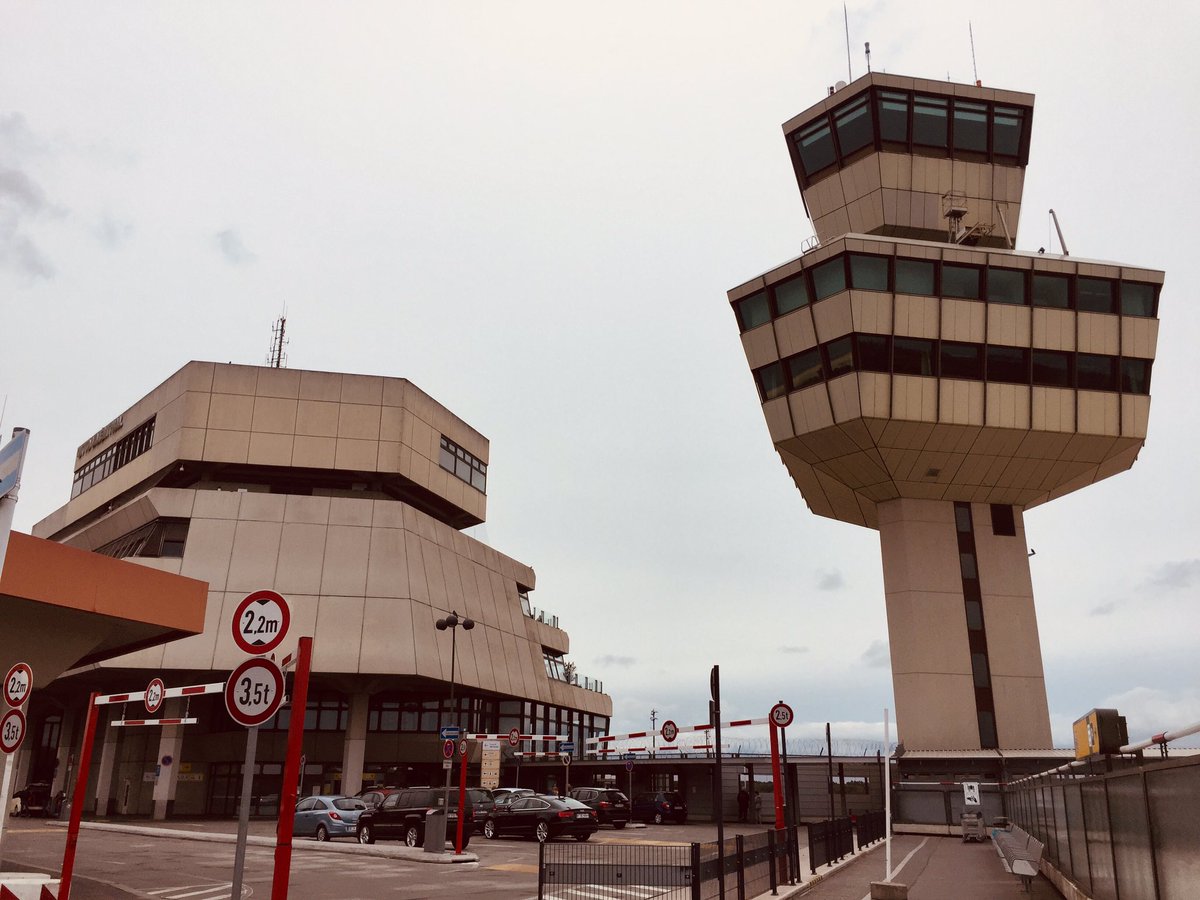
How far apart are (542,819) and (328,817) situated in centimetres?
776

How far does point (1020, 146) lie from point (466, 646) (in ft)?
136

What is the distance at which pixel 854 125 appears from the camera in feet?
152

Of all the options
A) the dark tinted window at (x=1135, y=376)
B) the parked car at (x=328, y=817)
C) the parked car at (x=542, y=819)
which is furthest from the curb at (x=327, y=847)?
the dark tinted window at (x=1135, y=376)

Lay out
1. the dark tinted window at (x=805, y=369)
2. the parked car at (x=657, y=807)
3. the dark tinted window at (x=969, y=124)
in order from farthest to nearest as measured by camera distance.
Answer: the dark tinted window at (x=969, y=124) < the dark tinted window at (x=805, y=369) < the parked car at (x=657, y=807)

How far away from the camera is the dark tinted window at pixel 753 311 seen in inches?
1778

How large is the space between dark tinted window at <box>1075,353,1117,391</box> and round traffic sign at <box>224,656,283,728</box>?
140 feet

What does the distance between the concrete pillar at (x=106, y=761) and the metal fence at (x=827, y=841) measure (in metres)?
40.7

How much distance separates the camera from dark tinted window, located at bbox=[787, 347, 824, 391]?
42.6m

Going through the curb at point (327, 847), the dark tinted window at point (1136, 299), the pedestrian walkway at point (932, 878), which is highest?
the dark tinted window at point (1136, 299)

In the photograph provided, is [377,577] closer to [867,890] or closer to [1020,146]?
[867,890]

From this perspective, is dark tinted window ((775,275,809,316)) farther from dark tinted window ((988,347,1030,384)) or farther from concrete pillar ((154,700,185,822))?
concrete pillar ((154,700,185,822))

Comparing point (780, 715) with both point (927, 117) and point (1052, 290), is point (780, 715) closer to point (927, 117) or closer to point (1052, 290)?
point (1052, 290)

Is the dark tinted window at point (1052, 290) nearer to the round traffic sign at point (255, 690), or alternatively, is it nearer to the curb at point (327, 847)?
the curb at point (327, 847)

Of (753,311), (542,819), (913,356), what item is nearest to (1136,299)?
(913,356)
